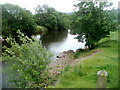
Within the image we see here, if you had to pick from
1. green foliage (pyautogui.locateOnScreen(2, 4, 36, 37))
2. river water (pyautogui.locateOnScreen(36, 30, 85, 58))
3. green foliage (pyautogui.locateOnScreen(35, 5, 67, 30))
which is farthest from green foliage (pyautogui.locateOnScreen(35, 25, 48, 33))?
river water (pyautogui.locateOnScreen(36, 30, 85, 58))

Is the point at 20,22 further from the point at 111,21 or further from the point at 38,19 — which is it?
the point at 111,21

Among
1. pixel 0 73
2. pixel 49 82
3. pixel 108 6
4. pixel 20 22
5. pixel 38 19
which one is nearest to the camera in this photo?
pixel 49 82

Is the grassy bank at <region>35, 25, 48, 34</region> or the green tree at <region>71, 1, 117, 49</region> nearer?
the green tree at <region>71, 1, 117, 49</region>

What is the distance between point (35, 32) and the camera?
39.9 m

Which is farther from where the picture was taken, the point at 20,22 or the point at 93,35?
the point at 20,22

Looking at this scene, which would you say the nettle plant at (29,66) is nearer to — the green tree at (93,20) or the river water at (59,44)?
the green tree at (93,20)

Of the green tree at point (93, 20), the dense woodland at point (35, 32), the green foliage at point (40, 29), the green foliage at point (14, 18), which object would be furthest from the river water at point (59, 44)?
the green foliage at point (40, 29)

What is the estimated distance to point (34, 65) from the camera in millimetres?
7918

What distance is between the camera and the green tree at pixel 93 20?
16031 millimetres

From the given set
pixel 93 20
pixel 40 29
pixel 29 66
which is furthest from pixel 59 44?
pixel 40 29

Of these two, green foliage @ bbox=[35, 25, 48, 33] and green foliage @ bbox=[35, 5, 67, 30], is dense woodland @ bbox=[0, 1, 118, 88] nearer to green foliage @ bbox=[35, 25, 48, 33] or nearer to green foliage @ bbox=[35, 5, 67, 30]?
green foliage @ bbox=[35, 25, 48, 33]

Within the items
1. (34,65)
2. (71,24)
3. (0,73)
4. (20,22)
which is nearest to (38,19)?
(20,22)

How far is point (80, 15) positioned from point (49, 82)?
1048 cm

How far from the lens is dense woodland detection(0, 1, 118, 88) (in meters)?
8.02
